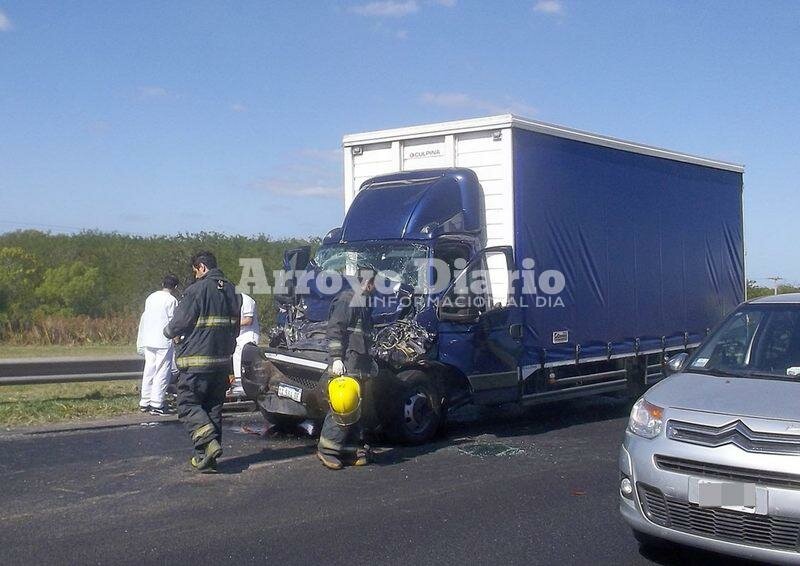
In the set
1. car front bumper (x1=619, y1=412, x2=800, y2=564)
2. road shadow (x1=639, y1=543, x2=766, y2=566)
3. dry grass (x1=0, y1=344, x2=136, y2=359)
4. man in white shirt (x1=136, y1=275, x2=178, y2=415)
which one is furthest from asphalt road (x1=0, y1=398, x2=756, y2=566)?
dry grass (x1=0, y1=344, x2=136, y2=359)

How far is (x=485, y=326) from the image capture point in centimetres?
1018

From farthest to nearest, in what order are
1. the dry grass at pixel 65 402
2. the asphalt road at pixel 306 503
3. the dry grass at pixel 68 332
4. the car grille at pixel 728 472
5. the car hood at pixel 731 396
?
the dry grass at pixel 68 332
the dry grass at pixel 65 402
the asphalt road at pixel 306 503
the car hood at pixel 731 396
the car grille at pixel 728 472

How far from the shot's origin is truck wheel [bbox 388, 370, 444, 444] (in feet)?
30.7

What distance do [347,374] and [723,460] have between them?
4167 millimetres

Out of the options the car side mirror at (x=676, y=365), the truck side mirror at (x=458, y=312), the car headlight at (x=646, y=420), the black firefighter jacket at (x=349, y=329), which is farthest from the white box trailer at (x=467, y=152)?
the car headlight at (x=646, y=420)

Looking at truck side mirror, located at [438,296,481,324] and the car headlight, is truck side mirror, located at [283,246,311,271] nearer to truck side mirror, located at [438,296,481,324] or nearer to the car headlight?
truck side mirror, located at [438,296,481,324]

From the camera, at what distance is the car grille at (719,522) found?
16.0 ft

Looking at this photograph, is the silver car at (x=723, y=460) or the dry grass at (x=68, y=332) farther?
the dry grass at (x=68, y=332)

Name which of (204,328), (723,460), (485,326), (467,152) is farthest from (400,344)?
(723,460)

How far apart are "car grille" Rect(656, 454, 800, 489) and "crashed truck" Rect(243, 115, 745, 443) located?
14.1 feet

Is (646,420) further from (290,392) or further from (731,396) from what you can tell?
(290,392)

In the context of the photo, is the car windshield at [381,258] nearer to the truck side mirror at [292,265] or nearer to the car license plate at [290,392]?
the truck side mirror at [292,265]

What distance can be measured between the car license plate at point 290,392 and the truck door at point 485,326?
1.64 meters

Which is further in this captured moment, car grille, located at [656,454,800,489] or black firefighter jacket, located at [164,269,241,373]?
black firefighter jacket, located at [164,269,241,373]
